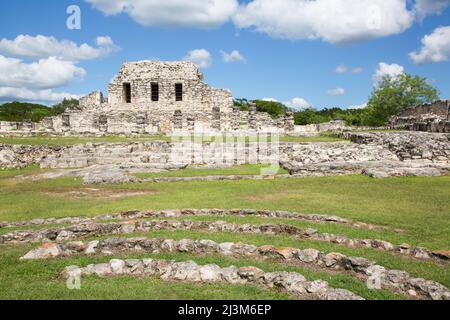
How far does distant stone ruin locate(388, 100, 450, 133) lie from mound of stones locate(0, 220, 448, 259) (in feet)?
62.5

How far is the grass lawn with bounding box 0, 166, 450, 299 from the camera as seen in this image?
20.7 feet

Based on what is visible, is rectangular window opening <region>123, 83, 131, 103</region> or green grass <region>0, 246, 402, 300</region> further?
rectangular window opening <region>123, 83, 131, 103</region>

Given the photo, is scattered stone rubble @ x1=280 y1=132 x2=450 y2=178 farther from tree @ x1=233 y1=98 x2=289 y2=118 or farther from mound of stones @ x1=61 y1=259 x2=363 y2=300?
tree @ x1=233 y1=98 x2=289 y2=118

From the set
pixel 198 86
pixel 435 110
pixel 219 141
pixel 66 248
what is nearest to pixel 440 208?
pixel 66 248

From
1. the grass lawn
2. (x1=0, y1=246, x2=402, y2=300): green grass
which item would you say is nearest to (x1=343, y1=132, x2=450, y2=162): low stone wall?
the grass lawn

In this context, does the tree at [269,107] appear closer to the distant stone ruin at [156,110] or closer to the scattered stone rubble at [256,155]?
the distant stone ruin at [156,110]

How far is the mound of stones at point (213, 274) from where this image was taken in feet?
19.9

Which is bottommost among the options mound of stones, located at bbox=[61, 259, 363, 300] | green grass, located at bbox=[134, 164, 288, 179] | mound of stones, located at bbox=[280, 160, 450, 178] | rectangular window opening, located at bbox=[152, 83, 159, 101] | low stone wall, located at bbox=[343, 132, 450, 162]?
mound of stones, located at bbox=[61, 259, 363, 300]

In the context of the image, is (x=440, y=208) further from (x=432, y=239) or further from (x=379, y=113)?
(x=379, y=113)

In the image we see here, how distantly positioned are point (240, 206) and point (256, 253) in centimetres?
426

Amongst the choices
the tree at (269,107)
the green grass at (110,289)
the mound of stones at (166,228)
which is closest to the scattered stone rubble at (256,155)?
the mound of stones at (166,228)

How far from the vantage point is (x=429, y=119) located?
29547mm

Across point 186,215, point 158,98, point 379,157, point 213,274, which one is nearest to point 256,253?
point 213,274

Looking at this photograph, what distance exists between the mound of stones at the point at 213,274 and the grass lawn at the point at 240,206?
9.9 inches
